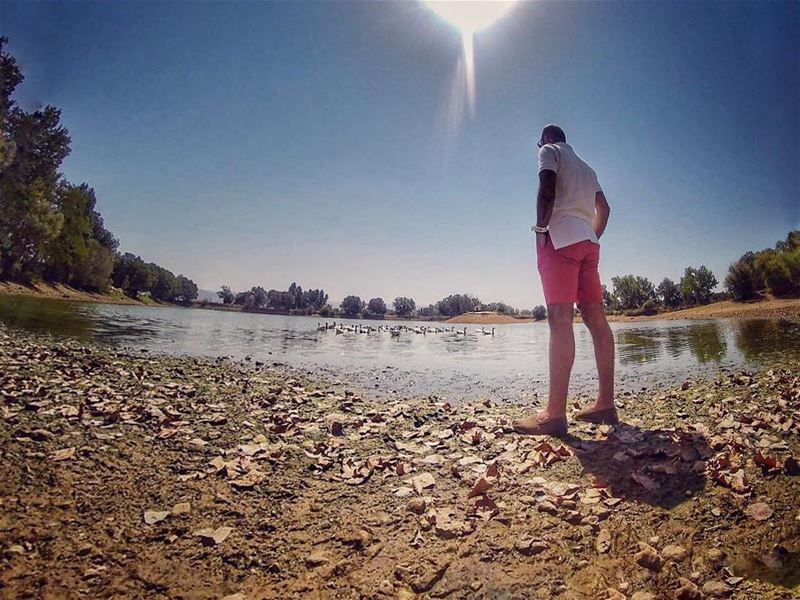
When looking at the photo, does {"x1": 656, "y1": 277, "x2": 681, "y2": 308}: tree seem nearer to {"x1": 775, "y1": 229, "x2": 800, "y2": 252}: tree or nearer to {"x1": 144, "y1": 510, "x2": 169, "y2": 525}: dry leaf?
{"x1": 775, "y1": 229, "x2": 800, "y2": 252}: tree

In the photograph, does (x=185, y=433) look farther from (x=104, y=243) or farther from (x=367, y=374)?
(x=104, y=243)

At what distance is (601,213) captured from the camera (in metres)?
5.48

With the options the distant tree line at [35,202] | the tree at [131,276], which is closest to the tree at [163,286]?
the tree at [131,276]

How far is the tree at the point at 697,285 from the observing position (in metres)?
106

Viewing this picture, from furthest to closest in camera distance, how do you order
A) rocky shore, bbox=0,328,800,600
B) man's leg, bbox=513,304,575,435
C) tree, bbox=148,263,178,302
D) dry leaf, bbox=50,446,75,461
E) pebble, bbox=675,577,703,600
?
tree, bbox=148,263,178,302
man's leg, bbox=513,304,575,435
dry leaf, bbox=50,446,75,461
rocky shore, bbox=0,328,800,600
pebble, bbox=675,577,703,600

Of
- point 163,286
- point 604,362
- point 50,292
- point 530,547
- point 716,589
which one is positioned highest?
point 163,286

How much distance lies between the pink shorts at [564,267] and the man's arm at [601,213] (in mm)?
727

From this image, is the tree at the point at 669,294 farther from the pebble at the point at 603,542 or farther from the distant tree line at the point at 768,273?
the pebble at the point at 603,542

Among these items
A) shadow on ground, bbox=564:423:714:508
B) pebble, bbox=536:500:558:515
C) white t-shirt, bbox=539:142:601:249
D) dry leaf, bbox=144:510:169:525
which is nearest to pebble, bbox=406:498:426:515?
pebble, bbox=536:500:558:515

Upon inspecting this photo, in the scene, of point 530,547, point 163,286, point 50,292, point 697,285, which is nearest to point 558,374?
point 530,547

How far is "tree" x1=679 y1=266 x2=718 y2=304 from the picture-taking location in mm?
106375

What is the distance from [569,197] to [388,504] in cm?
418

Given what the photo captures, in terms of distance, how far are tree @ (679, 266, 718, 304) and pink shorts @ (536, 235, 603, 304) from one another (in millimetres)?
129480

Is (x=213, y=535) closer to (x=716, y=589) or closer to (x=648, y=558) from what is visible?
(x=648, y=558)
